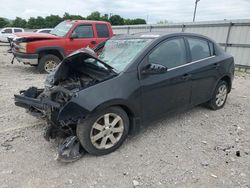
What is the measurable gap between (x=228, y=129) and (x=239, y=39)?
8.30m

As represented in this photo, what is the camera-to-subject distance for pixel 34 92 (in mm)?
3670

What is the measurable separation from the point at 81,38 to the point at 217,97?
5607 millimetres

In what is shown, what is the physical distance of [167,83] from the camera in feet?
11.2

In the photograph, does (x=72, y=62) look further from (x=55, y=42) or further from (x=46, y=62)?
(x=46, y=62)

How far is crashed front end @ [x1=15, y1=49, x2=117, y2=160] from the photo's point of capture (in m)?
2.70

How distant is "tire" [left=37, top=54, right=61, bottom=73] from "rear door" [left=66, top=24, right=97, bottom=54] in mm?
607

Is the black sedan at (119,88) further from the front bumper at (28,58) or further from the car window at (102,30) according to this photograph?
the car window at (102,30)

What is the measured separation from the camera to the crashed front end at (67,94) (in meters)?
2.70

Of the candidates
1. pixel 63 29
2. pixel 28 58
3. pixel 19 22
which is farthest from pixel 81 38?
pixel 19 22

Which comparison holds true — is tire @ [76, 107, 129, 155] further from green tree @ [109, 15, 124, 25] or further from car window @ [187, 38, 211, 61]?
green tree @ [109, 15, 124, 25]

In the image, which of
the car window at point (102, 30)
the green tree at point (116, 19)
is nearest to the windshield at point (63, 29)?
the car window at point (102, 30)

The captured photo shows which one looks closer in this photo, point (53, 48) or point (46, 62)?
point (53, 48)

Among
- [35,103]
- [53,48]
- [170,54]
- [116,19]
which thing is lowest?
[35,103]

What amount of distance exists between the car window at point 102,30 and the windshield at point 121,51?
4.84 m
